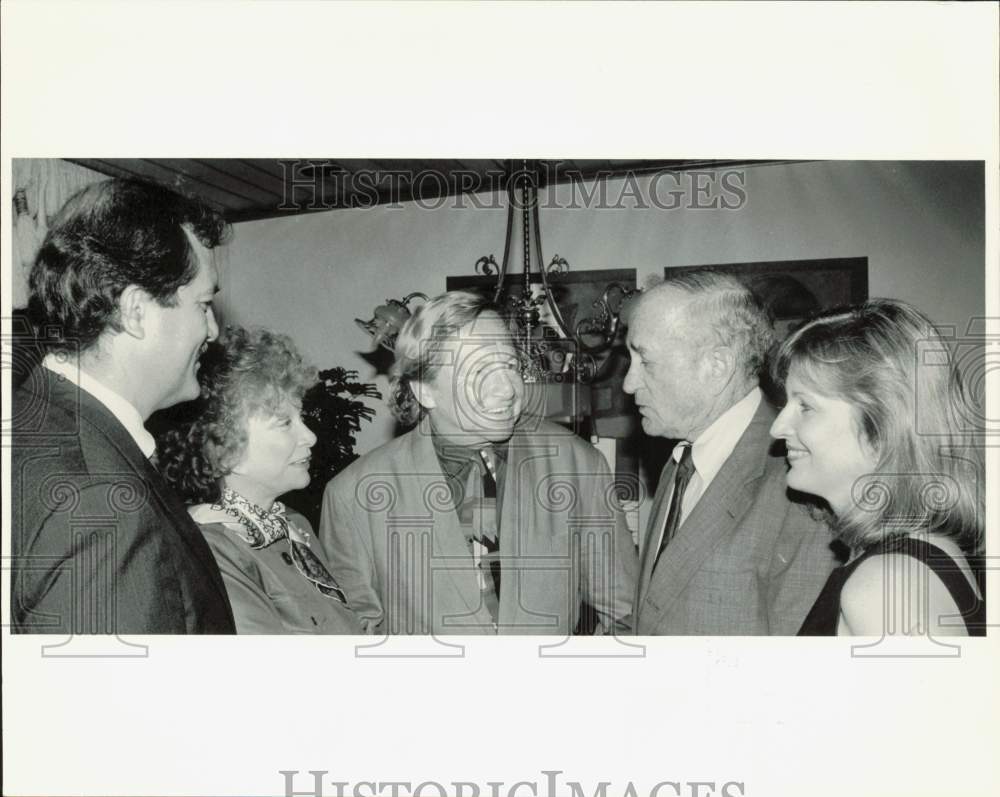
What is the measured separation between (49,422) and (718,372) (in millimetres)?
1625

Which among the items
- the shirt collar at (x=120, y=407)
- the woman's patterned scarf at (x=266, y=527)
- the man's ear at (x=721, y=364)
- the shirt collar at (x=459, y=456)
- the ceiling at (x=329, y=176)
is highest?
the ceiling at (x=329, y=176)

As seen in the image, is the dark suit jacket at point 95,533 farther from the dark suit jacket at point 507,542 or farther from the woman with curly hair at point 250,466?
the dark suit jacket at point 507,542

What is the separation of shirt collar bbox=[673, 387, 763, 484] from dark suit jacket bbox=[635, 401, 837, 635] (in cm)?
1

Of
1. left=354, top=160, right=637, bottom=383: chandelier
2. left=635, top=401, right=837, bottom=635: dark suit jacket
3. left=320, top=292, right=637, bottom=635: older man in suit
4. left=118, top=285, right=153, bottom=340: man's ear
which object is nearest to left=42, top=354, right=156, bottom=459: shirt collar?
left=118, top=285, right=153, bottom=340: man's ear

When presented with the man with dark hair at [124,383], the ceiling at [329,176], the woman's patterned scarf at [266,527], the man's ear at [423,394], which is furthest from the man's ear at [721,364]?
the man with dark hair at [124,383]

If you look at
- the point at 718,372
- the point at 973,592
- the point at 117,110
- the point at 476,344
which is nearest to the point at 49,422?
the point at 117,110

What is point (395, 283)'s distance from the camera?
1996mm

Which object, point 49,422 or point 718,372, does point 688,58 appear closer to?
point 718,372

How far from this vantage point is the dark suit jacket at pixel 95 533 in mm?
1975

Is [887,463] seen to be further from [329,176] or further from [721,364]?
[329,176]

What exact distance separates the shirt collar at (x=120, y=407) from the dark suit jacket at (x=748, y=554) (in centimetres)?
127

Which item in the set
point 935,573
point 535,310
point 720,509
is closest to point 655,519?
point 720,509

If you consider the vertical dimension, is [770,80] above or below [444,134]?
above

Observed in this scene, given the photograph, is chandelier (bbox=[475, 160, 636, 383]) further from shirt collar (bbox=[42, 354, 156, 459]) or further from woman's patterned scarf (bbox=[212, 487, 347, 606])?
shirt collar (bbox=[42, 354, 156, 459])
